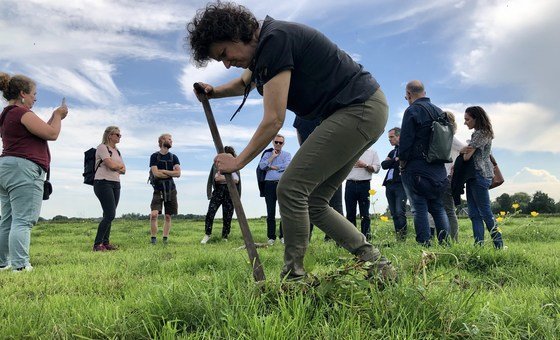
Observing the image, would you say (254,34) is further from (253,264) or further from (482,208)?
(482,208)

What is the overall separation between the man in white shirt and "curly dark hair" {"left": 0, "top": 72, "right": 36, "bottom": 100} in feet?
18.9

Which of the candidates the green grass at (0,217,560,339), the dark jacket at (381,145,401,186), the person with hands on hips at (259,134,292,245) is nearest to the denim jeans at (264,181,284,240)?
the person with hands on hips at (259,134,292,245)

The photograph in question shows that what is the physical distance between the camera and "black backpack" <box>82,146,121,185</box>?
29.3 feet

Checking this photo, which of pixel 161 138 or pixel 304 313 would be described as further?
pixel 161 138

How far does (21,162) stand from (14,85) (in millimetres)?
1103

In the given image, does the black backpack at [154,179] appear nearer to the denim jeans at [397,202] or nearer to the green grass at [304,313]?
the denim jeans at [397,202]

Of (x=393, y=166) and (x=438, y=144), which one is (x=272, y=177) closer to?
(x=393, y=166)

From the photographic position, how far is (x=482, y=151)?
6.56 metres

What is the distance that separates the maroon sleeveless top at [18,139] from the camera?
573 centimetres

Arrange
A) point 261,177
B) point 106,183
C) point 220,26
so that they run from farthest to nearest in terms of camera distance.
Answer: point 261,177
point 106,183
point 220,26

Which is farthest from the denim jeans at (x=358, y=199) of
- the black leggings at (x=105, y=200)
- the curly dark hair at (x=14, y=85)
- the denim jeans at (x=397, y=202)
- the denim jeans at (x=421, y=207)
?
the curly dark hair at (x=14, y=85)

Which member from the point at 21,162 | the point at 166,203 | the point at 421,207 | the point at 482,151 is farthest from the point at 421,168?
the point at 166,203

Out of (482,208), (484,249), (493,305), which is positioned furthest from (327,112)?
(482,208)

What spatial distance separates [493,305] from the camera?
2947 millimetres
